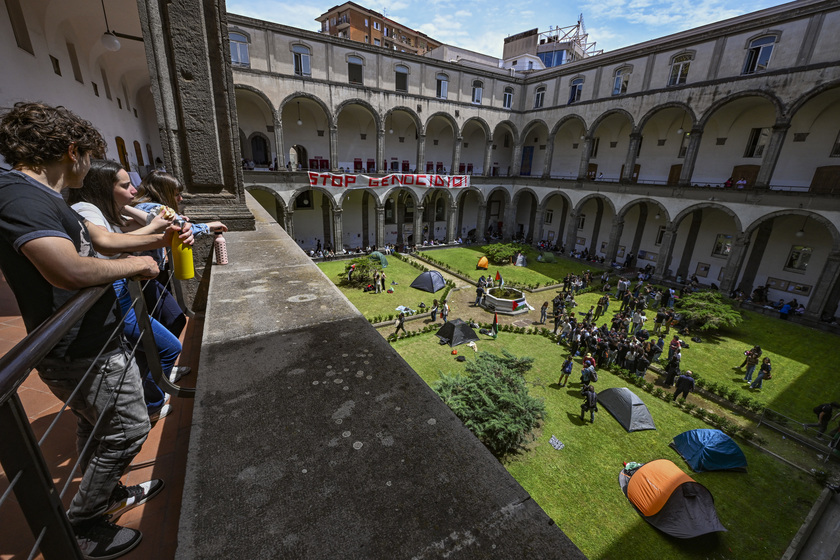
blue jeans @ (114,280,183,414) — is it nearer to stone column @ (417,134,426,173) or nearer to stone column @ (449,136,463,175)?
stone column @ (417,134,426,173)

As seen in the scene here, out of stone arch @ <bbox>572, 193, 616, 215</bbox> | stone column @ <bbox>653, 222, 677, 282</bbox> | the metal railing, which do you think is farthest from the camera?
stone arch @ <bbox>572, 193, 616, 215</bbox>

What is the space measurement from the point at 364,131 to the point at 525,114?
1380 centimetres

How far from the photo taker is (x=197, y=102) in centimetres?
532

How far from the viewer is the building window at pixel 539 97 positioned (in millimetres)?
29580

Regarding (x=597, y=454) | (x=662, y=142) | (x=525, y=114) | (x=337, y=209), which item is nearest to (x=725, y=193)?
(x=662, y=142)

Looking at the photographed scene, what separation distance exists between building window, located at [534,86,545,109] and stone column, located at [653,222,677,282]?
14125mm

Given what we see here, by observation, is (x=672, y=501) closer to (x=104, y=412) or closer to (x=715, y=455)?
(x=715, y=455)

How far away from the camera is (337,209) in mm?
25672

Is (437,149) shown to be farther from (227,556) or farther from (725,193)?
(227,556)

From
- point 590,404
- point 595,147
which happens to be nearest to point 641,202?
point 595,147

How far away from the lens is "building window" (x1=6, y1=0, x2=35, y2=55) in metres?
7.88

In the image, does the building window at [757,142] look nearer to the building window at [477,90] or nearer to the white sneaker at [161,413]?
the building window at [477,90]

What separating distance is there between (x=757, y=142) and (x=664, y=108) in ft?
17.5

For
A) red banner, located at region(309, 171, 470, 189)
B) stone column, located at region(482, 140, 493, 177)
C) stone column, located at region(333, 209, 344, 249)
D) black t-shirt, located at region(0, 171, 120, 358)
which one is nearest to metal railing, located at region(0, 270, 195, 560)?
black t-shirt, located at region(0, 171, 120, 358)
